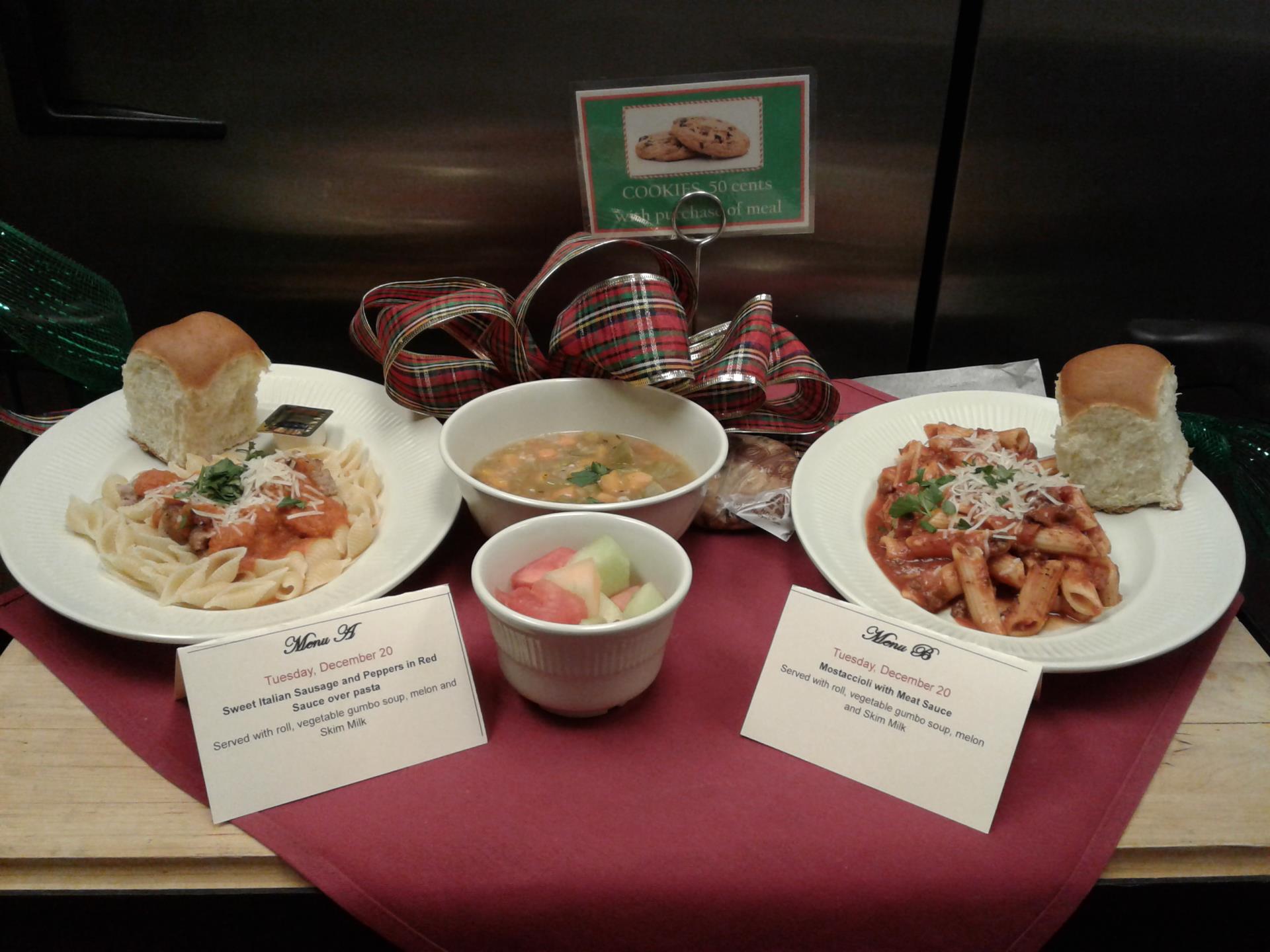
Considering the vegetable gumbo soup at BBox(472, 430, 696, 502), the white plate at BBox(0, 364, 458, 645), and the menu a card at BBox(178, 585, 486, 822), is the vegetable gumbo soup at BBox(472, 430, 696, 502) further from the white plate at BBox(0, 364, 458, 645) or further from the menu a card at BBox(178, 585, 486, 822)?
the menu a card at BBox(178, 585, 486, 822)

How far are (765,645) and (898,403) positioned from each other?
2.05 ft

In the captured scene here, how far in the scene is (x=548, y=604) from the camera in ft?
3.55

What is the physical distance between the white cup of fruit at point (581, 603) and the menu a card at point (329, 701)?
0.09m

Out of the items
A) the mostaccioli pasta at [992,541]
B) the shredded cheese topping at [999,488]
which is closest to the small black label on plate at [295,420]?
the mostaccioli pasta at [992,541]

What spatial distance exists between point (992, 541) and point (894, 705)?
0.38 m

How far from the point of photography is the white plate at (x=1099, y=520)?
3.88 feet

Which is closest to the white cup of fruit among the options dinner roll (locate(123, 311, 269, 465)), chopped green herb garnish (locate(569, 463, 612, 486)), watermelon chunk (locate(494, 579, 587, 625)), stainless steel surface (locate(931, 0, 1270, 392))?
watermelon chunk (locate(494, 579, 587, 625))

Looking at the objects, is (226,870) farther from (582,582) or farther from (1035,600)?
(1035,600)

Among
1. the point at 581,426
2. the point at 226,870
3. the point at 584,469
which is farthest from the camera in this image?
the point at 581,426

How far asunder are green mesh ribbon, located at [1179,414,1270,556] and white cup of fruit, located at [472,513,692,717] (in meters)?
1.07

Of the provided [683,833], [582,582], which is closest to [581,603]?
[582,582]

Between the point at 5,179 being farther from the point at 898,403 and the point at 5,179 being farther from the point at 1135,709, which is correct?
the point at 1135,709

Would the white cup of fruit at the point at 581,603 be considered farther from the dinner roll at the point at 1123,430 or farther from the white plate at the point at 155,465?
the dinner roll at the point at 1123,430

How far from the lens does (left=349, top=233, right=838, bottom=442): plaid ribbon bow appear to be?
5.03 feet
